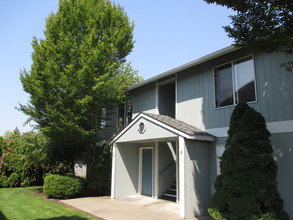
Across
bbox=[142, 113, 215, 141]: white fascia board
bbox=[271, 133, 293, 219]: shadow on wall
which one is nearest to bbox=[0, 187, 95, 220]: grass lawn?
bbox=[142, 113, 215, 141]: white fascia board

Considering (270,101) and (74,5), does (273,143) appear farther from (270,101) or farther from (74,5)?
(74,5)

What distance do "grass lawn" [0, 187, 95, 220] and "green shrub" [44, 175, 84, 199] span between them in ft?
1.91

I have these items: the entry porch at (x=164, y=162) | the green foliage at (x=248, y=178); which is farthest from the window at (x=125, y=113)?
the green foliage at (x=248, y=178)

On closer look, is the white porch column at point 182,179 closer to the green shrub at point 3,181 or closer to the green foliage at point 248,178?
the green foliage at point 248,178

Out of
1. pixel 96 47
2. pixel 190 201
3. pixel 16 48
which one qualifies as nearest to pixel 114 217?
pixel 190 201

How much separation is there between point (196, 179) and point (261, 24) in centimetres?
510

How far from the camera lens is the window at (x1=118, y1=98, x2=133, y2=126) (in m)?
13.6

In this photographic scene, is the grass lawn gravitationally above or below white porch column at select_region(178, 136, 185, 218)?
below

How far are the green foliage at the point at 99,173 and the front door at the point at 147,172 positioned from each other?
203 centimetres

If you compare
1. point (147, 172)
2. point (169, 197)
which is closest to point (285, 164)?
point (169, 197)

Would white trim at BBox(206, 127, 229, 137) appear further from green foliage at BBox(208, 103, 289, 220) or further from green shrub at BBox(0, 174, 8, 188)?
green shrub at BBox(0, 174, 8, 188)

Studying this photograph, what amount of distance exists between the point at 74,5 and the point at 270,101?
33.6 feet

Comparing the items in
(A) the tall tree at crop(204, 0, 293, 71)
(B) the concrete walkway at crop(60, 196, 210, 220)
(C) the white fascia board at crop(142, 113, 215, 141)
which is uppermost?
(A) the tall tree at crop(204, 0, 293, 71)

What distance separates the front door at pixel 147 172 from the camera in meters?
11.4
